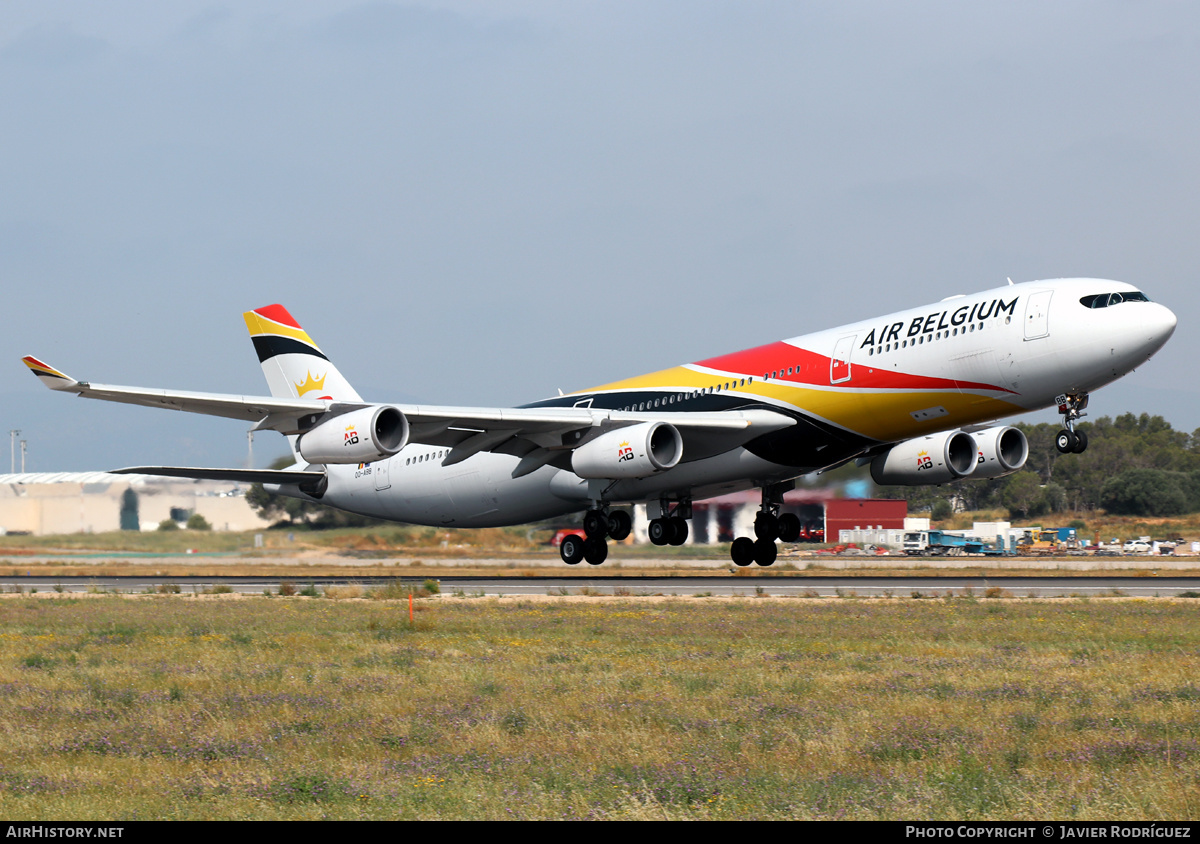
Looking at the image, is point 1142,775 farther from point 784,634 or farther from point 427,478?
point 427,478

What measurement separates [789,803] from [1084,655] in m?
10.8

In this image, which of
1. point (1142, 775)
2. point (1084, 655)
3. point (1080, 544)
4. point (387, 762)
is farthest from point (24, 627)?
point (1080, 544)

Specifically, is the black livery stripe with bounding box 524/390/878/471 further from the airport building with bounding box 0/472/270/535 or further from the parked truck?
the parked truck

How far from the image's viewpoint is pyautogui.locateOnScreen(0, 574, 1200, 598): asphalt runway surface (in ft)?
103

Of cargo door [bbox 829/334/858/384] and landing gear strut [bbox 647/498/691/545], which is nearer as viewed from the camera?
cargo door [bbox 829/334/858/384]

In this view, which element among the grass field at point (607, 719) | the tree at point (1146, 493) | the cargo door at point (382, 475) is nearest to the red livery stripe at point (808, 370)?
the grass field at point (607, 719)

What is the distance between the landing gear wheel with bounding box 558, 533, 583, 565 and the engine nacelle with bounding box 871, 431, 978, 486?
9.50 meters

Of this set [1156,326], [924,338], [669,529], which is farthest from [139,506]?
[1156,326]

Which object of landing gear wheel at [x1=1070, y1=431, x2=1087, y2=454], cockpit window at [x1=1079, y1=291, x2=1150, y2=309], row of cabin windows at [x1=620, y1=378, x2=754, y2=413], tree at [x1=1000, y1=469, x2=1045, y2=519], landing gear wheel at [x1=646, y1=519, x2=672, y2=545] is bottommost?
landing gear wheel at [x1=646, y1=519, x2=672, y2=545]

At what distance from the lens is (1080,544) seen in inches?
2872

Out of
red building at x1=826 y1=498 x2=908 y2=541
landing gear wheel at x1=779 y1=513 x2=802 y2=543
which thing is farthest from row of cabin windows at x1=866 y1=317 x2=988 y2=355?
red building at x1=826 y1=498 x2=908 y2=541

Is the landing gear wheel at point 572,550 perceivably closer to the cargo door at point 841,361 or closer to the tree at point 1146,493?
A: the cargo door at point 841,361

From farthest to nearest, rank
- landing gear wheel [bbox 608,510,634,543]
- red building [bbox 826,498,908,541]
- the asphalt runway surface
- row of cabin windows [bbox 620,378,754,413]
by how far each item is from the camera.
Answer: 1. red building [bbox 826,498,908,541]
2. landing gear wheel [bbox 608,510,634,543]
3. row of cabin windows [bbox 620,378,754,413]
4. the asphalt runway surface
